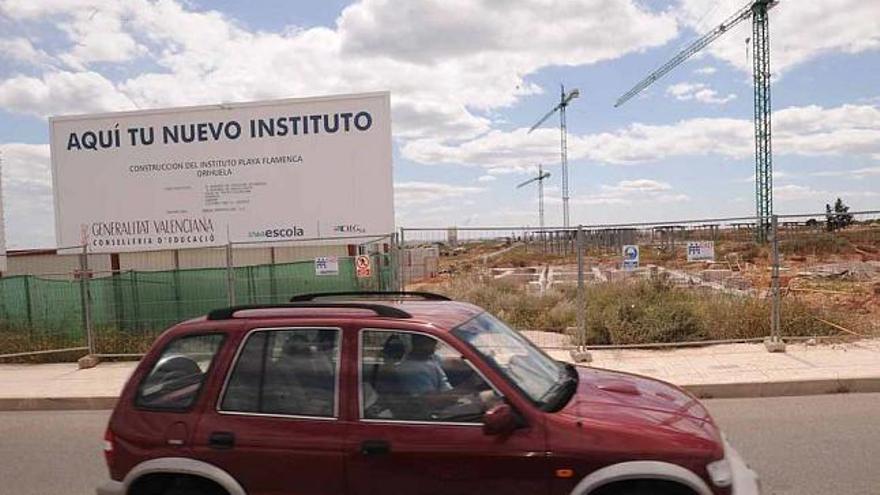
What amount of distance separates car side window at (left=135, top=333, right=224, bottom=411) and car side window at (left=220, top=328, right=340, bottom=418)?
22cm

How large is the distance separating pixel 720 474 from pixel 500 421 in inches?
43.8

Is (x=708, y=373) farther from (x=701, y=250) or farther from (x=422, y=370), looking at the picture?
(x=422, y=370)

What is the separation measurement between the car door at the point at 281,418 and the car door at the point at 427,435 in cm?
15

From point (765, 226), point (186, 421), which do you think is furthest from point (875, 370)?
point (186, 421)

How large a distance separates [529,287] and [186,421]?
9.67 meters

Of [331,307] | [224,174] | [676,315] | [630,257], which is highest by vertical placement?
[224,174]

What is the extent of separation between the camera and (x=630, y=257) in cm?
1180

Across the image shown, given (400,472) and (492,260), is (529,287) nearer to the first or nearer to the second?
(492,260)

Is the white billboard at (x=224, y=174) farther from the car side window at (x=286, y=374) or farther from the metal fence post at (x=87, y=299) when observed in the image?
the car side window at (x=286, y=374)

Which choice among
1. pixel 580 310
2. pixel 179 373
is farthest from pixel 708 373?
pixel 179 373

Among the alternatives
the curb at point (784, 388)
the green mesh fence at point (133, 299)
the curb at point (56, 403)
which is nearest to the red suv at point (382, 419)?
the curb at point (784, 388)

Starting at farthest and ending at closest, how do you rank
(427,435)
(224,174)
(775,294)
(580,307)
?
(224,174) < (580,307) < (775,294) < (427,435)

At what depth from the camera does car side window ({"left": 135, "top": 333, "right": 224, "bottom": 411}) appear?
413cm

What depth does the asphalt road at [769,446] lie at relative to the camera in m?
5.66
